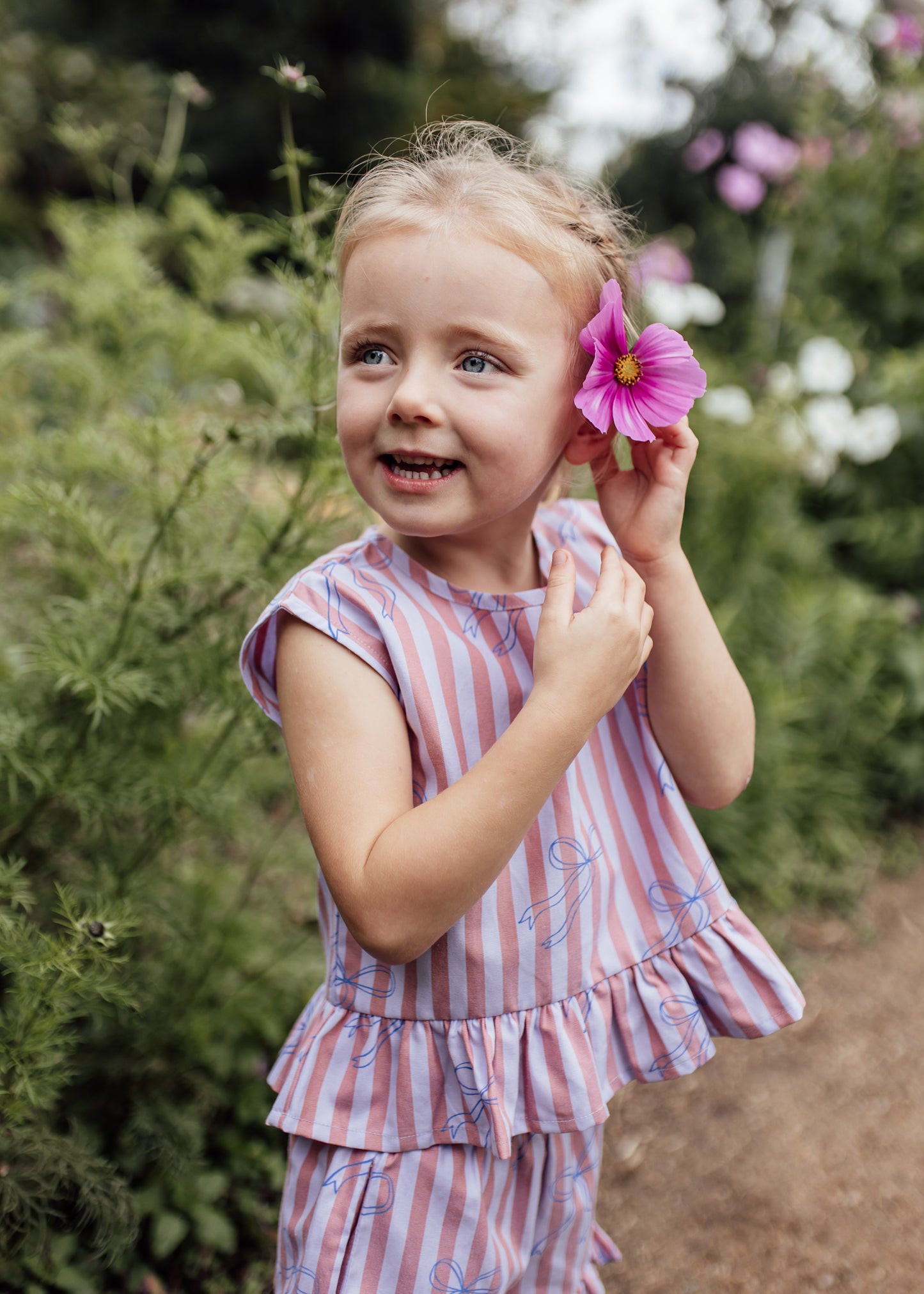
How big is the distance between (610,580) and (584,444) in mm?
200

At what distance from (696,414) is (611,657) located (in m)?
2.60

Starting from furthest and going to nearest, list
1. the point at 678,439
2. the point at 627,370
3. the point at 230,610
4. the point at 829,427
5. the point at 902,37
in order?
the point at 902,37 → the point at 829,427 → the point at 230,610 → the point at 678,439 → the point at 627,370

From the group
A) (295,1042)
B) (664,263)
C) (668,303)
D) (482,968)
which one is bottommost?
(295,1042)

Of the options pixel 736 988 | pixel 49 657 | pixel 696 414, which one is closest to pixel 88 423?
pixel 49 657

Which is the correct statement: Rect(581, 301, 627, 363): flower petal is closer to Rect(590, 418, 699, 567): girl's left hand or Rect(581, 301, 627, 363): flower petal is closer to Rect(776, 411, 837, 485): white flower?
Rect(590, 418, 699, 567): girl's left hand

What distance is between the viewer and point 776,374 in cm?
373

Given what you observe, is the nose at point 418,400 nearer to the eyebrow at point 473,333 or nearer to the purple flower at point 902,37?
the eyebrow at point 473,333

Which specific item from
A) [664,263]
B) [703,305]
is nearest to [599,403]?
[703,305]

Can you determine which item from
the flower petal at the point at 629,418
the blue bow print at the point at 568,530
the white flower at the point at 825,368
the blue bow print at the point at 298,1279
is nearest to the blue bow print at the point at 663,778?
the blue bow print at the point at 568,530

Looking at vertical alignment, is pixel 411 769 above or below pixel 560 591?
below

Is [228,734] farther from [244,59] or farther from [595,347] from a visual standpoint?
[244,59]

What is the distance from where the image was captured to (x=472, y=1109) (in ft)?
3.70

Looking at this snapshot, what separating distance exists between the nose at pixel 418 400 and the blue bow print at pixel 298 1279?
3.12 feet

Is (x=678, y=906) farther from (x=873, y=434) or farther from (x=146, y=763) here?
(x=873, y=434)
